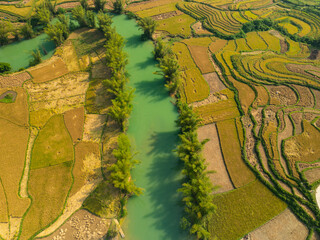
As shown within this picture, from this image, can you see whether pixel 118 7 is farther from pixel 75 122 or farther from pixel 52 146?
pixel 52 146

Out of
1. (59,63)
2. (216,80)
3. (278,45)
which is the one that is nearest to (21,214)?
(59,63)

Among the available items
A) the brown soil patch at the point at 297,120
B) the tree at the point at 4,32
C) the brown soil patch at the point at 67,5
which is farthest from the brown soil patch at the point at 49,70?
the brown soil patch at the point at 297,120

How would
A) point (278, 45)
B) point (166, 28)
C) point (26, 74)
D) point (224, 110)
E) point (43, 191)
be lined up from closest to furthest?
point (43, 191)
point (224, 110)
point (26, 74)
point (278, 45)
point (166, 28)

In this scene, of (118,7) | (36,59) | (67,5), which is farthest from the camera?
(67,5)

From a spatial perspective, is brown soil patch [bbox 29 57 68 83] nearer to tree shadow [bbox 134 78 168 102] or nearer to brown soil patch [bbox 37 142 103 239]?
tree shadow [bbox 134 78 168 102]

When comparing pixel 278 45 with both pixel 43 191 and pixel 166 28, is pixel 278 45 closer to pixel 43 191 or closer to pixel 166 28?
pixel 166 28

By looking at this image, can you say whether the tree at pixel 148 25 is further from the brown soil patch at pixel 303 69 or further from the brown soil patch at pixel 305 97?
the brown soil patch at pixel 305 97

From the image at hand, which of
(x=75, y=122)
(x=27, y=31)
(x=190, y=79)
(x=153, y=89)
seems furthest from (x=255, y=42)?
(x=27, y=31)
